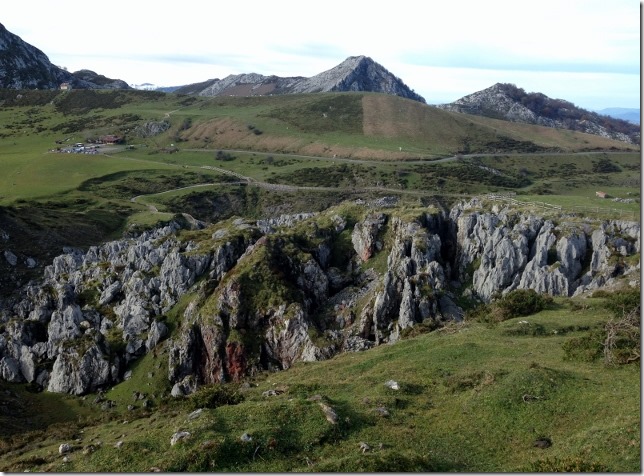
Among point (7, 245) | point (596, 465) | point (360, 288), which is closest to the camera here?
point (596, 465)

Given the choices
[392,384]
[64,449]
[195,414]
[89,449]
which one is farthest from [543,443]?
[64,449]

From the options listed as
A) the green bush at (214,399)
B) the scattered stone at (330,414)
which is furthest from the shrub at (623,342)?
the green bush at (214,399)

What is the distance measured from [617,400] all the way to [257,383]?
2891 centimetres

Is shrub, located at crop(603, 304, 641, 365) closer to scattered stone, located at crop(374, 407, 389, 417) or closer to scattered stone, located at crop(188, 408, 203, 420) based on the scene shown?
scattered stone, located at crop(374, 407, 389, 417)

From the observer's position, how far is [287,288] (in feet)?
233

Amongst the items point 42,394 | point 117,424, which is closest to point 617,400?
point 117,424

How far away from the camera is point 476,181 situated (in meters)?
182

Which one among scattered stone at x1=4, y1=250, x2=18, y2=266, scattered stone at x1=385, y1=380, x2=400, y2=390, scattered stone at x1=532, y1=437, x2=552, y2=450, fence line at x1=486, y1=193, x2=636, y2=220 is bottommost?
scattered stone at x1=4, y1=250, x2=18, y2=266

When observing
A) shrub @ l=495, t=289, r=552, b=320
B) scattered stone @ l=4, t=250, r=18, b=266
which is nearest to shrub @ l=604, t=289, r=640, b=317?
shrub @ l=495, t=289, r=552, b=320

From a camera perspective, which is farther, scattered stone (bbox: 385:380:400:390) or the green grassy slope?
scattered stone (bbox: 385:380:400:390)

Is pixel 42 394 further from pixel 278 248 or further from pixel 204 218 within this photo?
pixel 204 218

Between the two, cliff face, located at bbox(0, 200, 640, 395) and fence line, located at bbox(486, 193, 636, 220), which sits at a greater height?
fence line, located at bbox(486, 193, 636, 220)

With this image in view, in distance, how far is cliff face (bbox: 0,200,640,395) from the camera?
2596 inches

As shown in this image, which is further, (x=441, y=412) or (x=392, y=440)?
(x=441, y=412)
